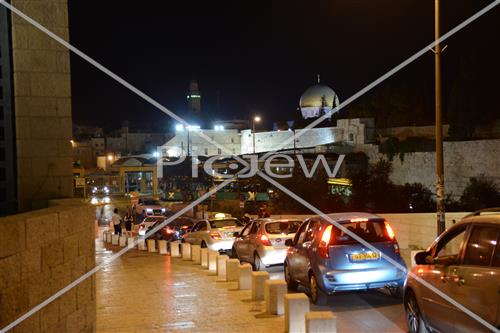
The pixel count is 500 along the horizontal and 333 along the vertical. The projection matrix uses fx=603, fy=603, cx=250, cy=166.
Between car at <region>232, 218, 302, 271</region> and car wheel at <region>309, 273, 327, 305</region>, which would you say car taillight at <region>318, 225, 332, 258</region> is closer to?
car wheel at <region>309, 273, 327, 305</region>

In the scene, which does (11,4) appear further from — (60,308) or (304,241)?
(304,241)

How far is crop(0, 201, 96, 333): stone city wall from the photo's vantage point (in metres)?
5.11

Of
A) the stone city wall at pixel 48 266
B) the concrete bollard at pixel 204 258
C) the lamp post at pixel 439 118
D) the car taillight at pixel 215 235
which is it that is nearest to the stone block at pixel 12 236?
the stone city wall at pixel 48 266

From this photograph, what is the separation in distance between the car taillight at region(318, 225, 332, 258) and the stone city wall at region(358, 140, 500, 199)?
1483 inches

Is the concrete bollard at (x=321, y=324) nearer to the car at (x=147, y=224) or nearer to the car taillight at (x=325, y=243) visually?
the car taillight at (x=325, y=243)

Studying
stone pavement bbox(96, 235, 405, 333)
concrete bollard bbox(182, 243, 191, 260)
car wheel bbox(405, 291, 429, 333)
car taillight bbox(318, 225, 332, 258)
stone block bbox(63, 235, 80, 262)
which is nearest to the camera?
stone block bbox(63, 235, 80, 262)

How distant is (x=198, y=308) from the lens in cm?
1041

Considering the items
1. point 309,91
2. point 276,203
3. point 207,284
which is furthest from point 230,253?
point 309,91

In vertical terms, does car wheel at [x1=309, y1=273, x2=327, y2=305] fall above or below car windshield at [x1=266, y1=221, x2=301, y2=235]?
below

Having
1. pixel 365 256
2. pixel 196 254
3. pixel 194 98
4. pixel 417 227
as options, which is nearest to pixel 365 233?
→ pixel 365 256

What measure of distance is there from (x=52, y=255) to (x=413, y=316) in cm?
481

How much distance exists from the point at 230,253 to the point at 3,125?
12.5 meters

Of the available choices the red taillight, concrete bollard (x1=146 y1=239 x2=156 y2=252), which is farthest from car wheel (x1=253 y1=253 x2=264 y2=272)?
concrete bollard (x1=146 y1=239 x2=156 y2=252)

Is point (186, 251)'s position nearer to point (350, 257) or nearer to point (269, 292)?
point (350, 257)
